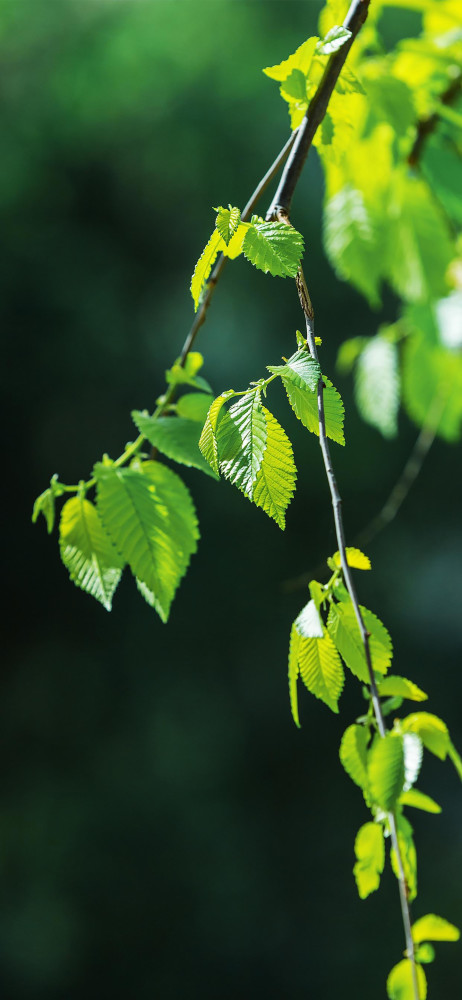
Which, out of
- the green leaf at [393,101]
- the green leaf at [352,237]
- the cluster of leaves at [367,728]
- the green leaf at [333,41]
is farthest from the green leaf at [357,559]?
the green leaf at [352,237]

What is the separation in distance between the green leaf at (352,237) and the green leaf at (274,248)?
56cm

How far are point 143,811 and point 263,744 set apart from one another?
0.53 meters

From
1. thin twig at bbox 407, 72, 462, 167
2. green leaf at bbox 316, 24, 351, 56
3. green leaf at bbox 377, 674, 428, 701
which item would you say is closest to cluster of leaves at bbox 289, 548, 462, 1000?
green leaf at bbox 377, 674, 428, 701

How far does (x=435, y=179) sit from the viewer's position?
2.60 ft

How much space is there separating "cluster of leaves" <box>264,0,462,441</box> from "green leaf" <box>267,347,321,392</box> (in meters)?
0.46

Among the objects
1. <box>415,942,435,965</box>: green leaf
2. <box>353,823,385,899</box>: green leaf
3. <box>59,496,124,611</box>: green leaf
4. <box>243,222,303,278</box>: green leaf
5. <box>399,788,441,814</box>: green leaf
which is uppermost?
<box>243,222,303,278</box>: green leaf

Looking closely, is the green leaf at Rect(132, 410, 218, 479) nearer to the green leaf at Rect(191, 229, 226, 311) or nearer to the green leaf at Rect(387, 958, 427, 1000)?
the green leaf at Rect(191, 229, 226, 311)

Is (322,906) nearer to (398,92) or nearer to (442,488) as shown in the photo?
(442,488)

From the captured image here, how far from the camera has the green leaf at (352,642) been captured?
0.35 metres

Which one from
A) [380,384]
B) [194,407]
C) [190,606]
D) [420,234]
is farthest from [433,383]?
[190,606]

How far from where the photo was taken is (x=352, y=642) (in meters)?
0.35

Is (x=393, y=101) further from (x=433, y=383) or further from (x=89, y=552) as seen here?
(x=89, y=552)

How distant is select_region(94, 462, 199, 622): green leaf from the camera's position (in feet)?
1.44

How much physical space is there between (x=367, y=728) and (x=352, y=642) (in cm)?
5
